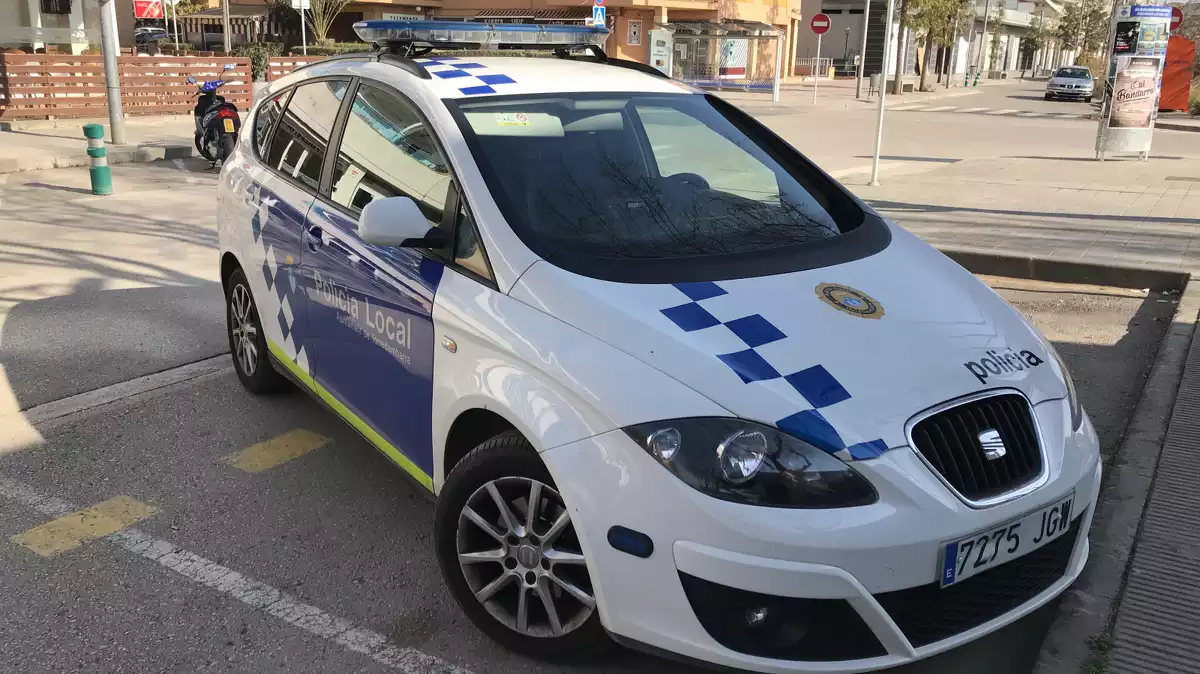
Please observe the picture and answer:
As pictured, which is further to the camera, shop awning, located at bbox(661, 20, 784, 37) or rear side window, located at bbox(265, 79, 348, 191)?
shop awning, located at bbox(661, 20, 784, 37)

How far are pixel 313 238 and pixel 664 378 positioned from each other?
1925mm

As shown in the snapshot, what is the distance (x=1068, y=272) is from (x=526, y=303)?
6381mm

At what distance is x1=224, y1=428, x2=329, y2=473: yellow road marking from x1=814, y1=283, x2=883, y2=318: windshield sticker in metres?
2.59

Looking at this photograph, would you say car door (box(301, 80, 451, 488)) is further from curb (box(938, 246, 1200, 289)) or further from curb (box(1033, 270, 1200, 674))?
curb (box(938, 246, 1200, 289))

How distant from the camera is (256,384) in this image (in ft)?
16.0

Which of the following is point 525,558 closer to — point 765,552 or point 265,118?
point 765,552

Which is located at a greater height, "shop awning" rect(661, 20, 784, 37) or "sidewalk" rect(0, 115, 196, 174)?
"shop awning" rect(661, 20, 784, 37)

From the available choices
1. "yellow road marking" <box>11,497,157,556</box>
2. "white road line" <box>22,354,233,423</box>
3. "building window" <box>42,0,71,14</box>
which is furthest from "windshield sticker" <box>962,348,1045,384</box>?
"building window" <box>42,0,71,14</box>

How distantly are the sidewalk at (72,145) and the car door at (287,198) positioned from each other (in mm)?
10563

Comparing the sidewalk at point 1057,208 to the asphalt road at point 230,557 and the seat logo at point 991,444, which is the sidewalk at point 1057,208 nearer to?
the asphalt road at point 230,557

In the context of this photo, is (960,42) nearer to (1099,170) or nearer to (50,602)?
(1099,170)

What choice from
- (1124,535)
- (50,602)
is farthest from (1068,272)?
(50,602)

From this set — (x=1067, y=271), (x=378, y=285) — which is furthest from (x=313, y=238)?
(x=1067, y=271)

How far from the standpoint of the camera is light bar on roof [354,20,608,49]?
3977 mm
